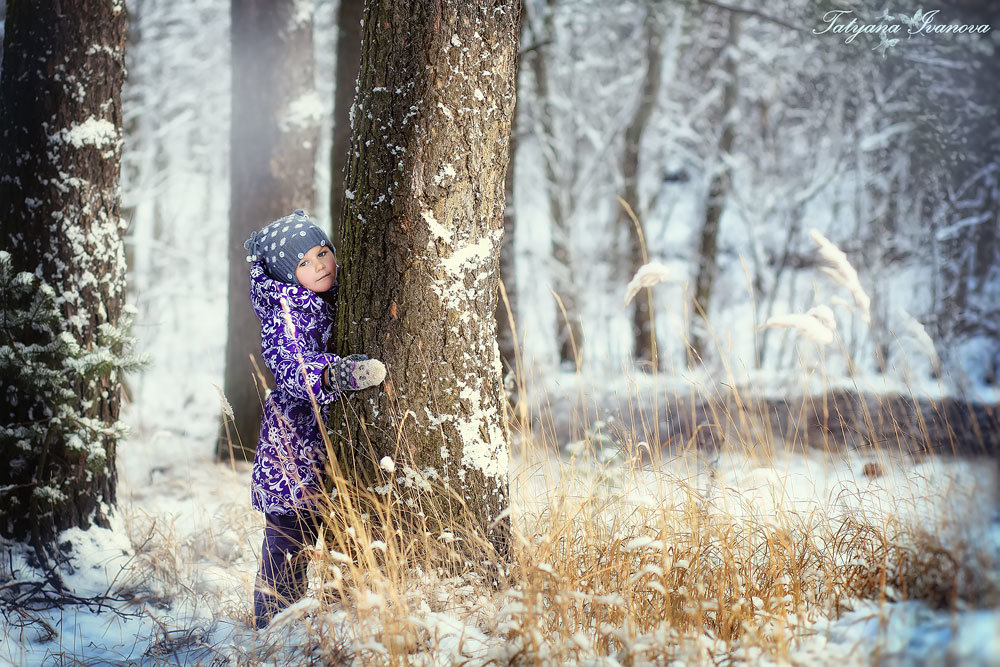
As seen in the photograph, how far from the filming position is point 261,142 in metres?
4.54

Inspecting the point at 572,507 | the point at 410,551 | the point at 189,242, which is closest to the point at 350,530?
the point at 410,551

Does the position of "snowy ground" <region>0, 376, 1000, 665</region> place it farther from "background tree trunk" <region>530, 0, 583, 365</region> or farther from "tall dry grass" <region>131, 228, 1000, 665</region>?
"background tree trunk" <region>530, 0, 583, 365</region>

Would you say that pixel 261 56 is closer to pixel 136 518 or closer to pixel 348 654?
pixel 136 518

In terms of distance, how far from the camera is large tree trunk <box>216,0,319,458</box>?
452 centimetres

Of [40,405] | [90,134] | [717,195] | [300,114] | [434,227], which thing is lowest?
[40,405]

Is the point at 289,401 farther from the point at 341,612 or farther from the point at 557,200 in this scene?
the point at 557,200

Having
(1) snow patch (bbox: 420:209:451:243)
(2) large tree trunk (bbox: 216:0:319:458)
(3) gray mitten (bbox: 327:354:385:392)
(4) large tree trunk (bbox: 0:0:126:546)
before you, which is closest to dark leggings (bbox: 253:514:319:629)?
(3) gray mitten (bbox: 327:354:385:392)

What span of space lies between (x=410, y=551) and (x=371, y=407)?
0.46 m

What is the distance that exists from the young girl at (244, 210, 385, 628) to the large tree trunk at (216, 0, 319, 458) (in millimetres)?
2223

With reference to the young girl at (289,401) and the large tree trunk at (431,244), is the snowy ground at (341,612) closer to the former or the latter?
the young girl at (289,401)

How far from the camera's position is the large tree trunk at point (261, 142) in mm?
4523

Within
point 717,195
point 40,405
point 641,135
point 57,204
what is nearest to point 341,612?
point 40,405

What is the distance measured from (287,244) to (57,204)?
1.10 meters

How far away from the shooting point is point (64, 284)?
8.94ft
